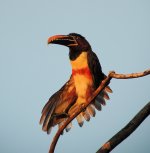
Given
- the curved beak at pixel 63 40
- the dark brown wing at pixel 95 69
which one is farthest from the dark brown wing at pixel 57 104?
the curved beak at pixel 63 40

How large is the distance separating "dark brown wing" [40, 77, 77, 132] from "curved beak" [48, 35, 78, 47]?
105 centimetres

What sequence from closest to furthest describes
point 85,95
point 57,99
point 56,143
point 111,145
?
point 111,145, point 56,143, point 85,95, point 57,99

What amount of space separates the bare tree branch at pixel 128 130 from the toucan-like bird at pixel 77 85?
3070 millimetres

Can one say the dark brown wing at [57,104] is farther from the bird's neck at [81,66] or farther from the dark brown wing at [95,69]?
the dark brown wing at [95,69]

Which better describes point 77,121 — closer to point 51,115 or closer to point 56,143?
point 51,115

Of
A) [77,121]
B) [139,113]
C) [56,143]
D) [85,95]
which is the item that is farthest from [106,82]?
[77,121]

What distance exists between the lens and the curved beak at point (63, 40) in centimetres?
861

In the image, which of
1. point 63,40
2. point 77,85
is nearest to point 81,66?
point 77,85

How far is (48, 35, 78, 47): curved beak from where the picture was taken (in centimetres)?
861

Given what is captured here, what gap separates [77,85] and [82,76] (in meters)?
0.26

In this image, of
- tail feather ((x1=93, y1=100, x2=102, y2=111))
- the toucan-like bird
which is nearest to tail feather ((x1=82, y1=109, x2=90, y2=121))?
the toucan-like bird

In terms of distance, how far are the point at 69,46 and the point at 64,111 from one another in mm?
1380

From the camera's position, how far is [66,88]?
10016 mm

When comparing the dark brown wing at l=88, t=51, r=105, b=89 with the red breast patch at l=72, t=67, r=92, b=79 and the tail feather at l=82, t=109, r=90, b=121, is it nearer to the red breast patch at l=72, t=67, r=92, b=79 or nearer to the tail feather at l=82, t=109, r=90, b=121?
the red breast patch at l=72, t=67, r=92, b=79
